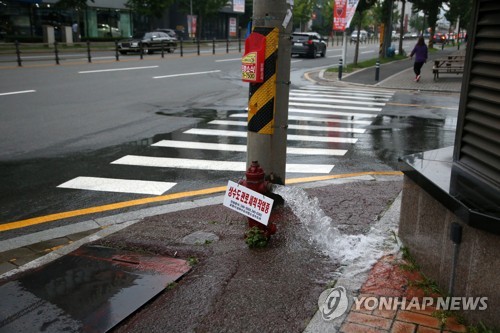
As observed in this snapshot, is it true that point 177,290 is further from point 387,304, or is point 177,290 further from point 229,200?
point 387,304

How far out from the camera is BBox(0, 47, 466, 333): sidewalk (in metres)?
3.60

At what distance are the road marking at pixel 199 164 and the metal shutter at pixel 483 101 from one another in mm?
4178

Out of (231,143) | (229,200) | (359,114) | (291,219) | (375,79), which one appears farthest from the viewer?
(375,79)

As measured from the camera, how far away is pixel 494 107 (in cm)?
387

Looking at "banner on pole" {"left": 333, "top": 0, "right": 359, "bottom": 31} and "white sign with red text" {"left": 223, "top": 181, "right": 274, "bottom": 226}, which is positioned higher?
"banner on pole" {"left": 333, "top": 0, "right": 359, "bottom": 31}

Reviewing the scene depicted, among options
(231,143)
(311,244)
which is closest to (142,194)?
(311,244)

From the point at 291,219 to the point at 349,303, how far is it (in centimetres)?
188

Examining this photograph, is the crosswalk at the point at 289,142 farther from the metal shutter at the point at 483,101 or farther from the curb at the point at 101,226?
the metal shutter at the point at 483,101

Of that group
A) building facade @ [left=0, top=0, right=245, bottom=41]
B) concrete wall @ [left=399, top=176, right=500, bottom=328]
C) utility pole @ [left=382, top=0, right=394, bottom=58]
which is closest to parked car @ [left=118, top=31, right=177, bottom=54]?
building facade @ [left=0, top=0, right=245, bottom=41]

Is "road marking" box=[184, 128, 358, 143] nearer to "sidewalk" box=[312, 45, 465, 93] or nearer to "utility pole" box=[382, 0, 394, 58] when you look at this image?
"sidewalk" box=[312, 45, 465, 93]

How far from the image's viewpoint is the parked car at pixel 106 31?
52469 millimetres

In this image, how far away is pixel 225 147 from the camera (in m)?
9.98

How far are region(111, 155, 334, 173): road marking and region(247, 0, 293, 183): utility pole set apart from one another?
2.58 meters

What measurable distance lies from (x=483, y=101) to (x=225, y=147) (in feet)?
20.9
